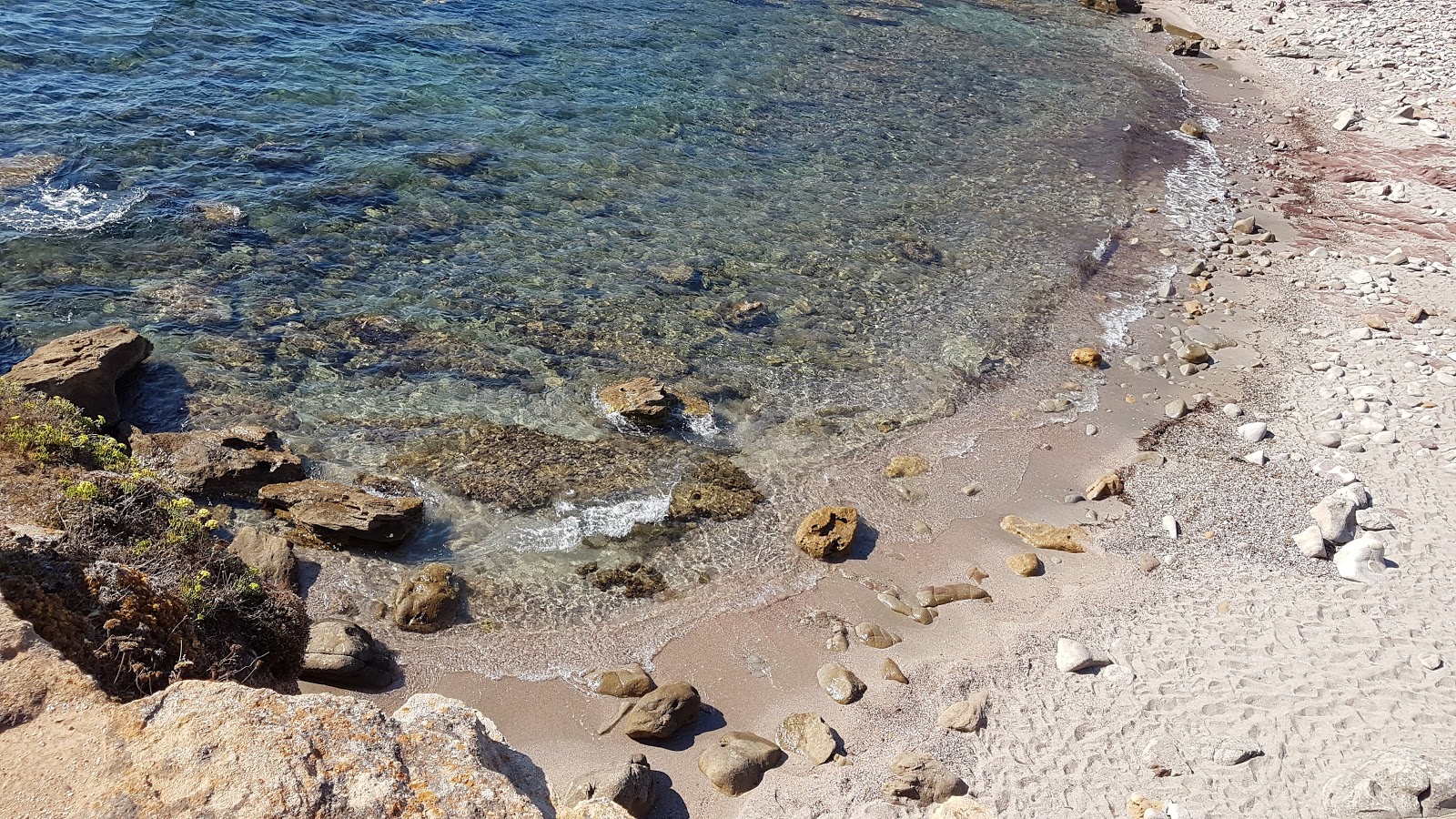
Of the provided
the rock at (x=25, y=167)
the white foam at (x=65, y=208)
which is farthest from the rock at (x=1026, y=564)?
the rock at (x=25, y=167)

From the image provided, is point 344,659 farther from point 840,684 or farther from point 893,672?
point 893,672

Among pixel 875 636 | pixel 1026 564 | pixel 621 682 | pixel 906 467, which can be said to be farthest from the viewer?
pixel 906 467

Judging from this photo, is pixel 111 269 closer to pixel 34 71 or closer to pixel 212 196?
pixel 212 196

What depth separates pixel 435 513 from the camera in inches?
449

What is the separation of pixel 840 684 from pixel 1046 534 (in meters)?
4.08

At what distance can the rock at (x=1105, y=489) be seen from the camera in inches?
484

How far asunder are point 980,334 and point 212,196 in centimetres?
1615

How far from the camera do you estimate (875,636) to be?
10.0 m

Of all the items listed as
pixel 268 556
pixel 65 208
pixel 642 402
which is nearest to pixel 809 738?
pixel 642 402

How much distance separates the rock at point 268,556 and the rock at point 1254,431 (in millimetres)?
13958

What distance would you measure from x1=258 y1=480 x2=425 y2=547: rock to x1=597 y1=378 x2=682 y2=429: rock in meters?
3.57

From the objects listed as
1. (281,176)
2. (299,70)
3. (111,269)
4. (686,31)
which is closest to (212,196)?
(281,176)

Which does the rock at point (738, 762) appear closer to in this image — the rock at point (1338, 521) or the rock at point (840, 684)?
the rock at point (840, 684)

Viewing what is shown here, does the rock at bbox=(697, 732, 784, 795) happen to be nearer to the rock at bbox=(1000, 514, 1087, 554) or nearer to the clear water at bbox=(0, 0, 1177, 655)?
the clear water at bbox=(0, 0, 1177, 655)
